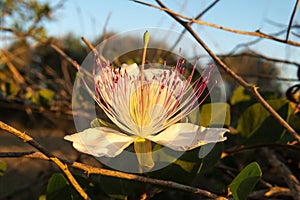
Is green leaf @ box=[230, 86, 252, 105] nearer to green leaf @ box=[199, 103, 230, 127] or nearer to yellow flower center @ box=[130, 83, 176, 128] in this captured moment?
green leaf @ box=[199, 103, 230, 127]

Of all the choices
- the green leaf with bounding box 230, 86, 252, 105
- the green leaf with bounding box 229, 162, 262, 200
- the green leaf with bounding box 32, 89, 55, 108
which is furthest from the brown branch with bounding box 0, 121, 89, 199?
the green leaf with bounding box 32, 89, 55, 108

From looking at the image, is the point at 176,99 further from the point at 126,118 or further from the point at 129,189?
the point at 129,189

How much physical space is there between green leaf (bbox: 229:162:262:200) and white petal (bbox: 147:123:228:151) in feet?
0.15

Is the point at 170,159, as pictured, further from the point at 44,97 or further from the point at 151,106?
A: the point at 44,97

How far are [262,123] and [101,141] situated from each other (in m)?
0.34

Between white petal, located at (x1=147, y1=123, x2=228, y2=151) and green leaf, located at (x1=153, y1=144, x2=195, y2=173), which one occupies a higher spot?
white petal, located at (x1=147, y1=123, x2=228, y2=151)

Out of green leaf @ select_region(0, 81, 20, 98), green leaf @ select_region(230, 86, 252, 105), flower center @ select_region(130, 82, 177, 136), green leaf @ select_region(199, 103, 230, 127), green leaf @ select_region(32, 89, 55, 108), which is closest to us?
flower center @ select_region(130, 82, 177, 136)

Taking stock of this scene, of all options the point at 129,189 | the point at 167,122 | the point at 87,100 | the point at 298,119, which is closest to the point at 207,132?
the point at 167,122

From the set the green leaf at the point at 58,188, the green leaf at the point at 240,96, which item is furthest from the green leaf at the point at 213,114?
the green leaf at the point at 240,96

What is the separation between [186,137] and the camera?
17.5 inches

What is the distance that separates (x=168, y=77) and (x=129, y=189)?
19 cm

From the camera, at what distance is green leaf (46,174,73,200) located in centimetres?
49

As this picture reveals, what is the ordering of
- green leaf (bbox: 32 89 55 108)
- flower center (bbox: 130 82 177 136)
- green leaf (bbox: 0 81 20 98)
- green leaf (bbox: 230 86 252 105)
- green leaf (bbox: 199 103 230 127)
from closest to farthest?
flower center (bbox: 130 82 177 136) → green leaf (bbox: 199 103 230 127) → green leaf (bbox: 230 86 252 105) → green leaf (bbox: 32 89 55 108) → green leaf (bbox: 0 81 20 98)

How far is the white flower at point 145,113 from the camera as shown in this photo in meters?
0.45
